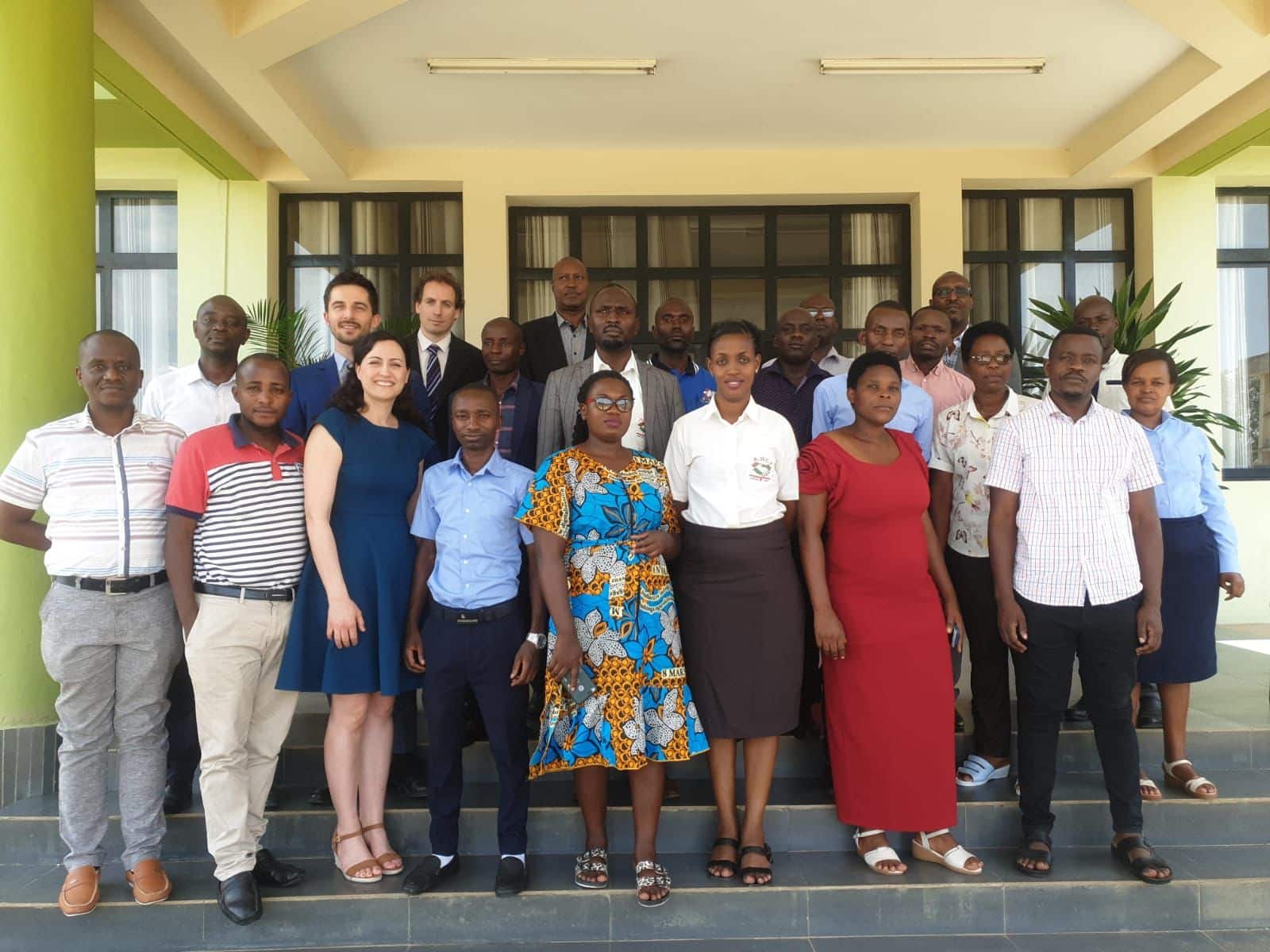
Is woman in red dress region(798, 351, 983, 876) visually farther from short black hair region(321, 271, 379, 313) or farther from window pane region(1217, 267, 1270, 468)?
window pane region(1217, 267, 1270, 468)

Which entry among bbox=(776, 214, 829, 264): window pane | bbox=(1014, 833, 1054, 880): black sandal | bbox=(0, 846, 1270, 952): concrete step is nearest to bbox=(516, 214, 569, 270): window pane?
bbox=(776, 214, 829, 264): window pane

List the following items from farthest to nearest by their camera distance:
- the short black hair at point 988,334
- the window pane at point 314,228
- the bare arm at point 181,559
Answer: the window pane at point 314,228 < the short black hair at point 988,334 < the bare arm at point 181,559

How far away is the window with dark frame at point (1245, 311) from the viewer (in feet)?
25.6

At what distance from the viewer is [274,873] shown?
322cm

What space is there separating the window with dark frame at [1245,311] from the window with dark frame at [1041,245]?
77cm

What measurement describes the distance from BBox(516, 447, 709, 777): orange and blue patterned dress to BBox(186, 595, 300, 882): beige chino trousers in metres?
0.90

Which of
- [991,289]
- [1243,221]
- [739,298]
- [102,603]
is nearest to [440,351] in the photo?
[102,603]

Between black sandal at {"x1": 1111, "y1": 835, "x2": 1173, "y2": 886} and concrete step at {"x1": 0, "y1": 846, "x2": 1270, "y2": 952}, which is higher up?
black sandal at {"x1": 1111, "y1": 835, "x2": 1173, "y2": 886}

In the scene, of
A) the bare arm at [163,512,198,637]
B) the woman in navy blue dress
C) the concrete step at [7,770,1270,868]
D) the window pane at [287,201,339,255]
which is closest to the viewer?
the bare arm at [163,512,198,637]

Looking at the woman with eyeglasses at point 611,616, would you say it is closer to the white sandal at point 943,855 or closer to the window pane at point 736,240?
the white sandal at point 943,855

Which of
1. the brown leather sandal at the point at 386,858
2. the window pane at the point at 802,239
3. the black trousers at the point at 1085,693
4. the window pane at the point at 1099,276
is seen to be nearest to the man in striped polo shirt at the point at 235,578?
the brown leather sandal at the point at 386,858

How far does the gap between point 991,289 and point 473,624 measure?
20.8 feet

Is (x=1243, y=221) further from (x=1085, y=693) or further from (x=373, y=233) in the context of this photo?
(x=373, y=233)

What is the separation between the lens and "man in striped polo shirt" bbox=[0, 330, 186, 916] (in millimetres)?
Answer: 3047
